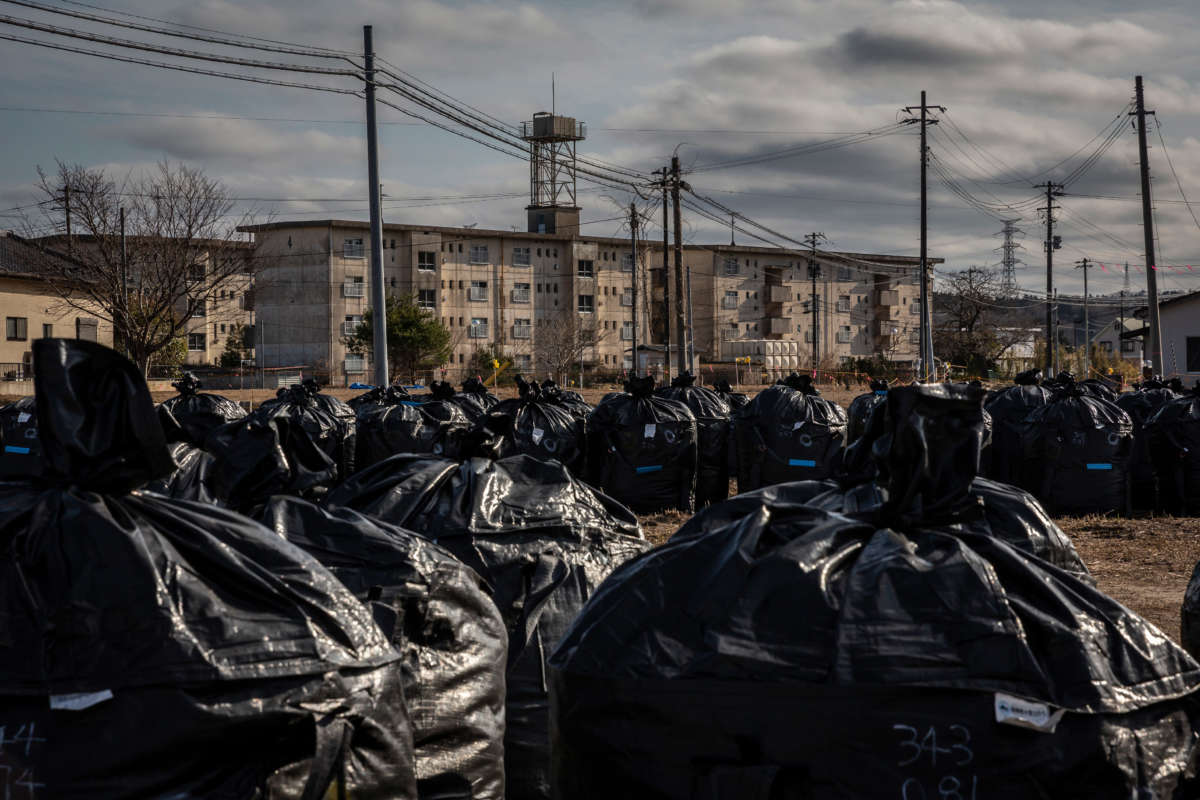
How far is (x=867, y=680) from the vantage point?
2.21 metres

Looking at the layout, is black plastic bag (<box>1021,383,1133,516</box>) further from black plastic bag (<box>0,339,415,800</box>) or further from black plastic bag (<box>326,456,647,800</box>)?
black plastic bag (<box>0,339,415,800</box>)

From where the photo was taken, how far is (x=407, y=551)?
10.6 feet

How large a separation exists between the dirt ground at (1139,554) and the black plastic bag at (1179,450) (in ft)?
1.31

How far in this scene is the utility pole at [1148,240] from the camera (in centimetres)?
2942

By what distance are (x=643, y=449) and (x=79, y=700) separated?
8951mm

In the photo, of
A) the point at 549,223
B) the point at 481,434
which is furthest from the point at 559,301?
the point at 481,434

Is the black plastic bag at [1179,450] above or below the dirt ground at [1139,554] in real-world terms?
above

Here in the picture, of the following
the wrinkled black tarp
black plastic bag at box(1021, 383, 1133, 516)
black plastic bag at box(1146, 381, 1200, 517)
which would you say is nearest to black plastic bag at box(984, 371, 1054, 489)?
black plastic bag at box(1021, 383, 1133, 516)

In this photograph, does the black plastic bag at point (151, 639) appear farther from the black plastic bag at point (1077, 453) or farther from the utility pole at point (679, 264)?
the utility pole at point (679, 264)

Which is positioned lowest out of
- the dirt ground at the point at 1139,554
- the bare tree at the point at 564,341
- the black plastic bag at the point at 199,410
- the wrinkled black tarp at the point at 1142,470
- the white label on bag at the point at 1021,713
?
the dirt ground at the point at 1139,554

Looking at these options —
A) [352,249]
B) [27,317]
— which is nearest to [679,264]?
[27,317]

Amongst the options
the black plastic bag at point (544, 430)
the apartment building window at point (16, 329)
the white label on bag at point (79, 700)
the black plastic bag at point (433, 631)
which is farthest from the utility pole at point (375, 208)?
the apartment building window at point (16, 329)

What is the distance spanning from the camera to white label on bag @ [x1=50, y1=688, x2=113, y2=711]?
2.20 metres

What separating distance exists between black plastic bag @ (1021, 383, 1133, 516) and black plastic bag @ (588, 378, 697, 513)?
10.4ft
